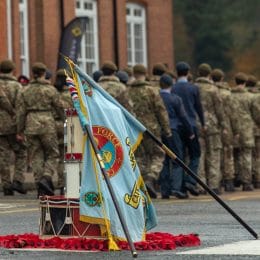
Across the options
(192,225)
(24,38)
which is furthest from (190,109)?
(24,38)

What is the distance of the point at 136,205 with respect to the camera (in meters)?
14.8

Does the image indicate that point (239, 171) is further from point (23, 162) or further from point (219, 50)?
point (219, 50)

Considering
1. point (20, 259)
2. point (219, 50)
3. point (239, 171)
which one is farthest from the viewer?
point (219, 50)

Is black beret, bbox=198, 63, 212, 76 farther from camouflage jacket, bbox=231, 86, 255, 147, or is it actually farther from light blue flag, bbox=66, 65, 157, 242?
light blue flag, bbox=66, 65, 157, 242

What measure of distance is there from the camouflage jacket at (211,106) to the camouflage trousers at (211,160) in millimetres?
167

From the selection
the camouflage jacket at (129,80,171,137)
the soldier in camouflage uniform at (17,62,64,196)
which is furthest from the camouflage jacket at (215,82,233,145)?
the soldier in camouflage uniform at (17,62,64,196)

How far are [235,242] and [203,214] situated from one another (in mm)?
5102

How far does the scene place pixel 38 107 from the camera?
2470cm

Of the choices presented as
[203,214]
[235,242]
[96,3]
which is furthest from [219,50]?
[235,242]

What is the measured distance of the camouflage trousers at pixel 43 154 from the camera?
2494 centimetres

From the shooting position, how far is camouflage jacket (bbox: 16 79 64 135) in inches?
969

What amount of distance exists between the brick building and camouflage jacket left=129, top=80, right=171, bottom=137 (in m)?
13.4

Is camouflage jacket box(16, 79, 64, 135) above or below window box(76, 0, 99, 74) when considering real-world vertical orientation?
below

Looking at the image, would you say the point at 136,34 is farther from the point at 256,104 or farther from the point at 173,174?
the point at 173,174
